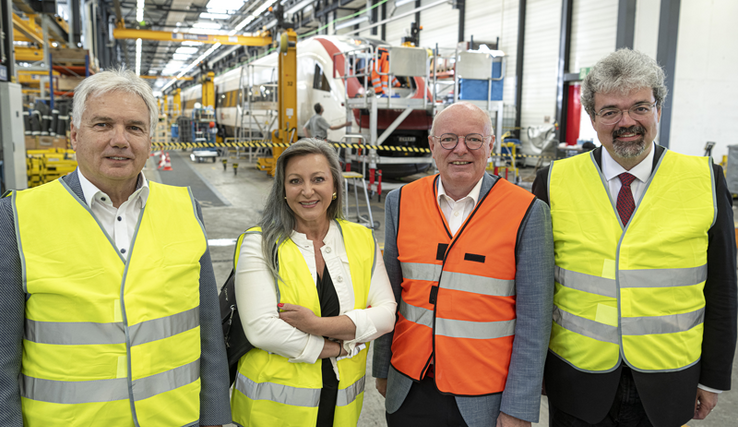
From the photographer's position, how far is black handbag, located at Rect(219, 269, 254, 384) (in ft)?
5.46

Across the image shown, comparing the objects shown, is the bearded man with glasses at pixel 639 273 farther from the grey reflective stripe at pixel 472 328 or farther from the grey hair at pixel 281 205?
the grey hair at pixel 281 205

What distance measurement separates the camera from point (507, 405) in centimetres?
155

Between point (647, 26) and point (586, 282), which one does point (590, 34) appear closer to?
point (647, 26)

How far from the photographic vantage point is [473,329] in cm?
158

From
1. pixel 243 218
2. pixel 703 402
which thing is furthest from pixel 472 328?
pixel 243 218

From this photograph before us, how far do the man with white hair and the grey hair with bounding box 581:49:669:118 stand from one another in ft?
4.55

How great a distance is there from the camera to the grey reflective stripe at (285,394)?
1.61 meters

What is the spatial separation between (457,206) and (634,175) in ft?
1.94

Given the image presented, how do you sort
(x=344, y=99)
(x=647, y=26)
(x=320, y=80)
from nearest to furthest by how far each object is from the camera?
(x=344, y=99)
(x=320, y=80)
(x=647, y=26)

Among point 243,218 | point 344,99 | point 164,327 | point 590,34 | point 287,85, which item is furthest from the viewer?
point 590,34

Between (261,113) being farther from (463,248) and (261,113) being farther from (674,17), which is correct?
(463,248)

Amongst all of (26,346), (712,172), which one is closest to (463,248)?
(712,172)

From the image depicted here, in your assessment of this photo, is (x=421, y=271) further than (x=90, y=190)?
Yes

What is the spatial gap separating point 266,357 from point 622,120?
54.8 inches
